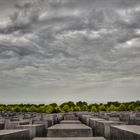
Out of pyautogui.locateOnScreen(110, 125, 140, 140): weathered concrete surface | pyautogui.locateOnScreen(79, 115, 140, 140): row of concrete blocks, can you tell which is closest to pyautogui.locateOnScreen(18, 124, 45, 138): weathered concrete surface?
pyautogui.locateOnScreen(79, 115, 140, 140): row of concrete blocks

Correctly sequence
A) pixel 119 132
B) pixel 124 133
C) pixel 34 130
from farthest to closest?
pixel 34 130 < pixel 119 132 < pixel 124 133

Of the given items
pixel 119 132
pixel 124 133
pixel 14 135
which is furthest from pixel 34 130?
pixel 124 133

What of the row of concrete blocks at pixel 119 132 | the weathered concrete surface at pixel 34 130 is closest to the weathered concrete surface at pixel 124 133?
the row of concrete blocks at pixel 119 132

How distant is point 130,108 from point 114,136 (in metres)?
91.0

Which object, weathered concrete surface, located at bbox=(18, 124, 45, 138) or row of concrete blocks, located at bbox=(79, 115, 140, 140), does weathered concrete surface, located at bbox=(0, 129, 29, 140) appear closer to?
weathered concrete surface, located at bbox=(18, 124, 45, 138)

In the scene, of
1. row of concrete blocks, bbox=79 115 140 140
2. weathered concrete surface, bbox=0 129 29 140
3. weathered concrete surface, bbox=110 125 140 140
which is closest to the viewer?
weathered concrete surface, bbox=110 125 140 140

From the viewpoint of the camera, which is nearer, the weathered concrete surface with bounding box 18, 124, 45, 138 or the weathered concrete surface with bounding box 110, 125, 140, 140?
the weathered concrete surface with bounding box 110, 125, 140, 140

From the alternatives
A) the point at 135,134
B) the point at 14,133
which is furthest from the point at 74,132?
the point at 135,134

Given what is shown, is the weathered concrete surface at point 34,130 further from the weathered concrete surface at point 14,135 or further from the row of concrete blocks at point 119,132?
the row of concrete blocks at point 119,132

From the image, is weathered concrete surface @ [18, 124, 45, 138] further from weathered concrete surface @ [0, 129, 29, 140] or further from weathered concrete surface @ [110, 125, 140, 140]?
weathered concrete surface @ [110, 125, 140, 140]

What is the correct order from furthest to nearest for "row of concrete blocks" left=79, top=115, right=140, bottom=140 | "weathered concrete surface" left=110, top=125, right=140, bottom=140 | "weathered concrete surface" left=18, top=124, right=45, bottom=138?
"weathered concrete surface" left=18, top=124, right=45, bottom=138 → "row of concrete blocks" left=79, top=115, right=140, bottom=140 → "weathered concrete surface" left=110, top=125, right=140, bottom=140

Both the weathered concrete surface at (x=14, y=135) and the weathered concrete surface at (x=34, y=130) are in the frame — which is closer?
the weathered concrete surface at (x=14, y=135)

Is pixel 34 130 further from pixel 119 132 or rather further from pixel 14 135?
pixel 119 132

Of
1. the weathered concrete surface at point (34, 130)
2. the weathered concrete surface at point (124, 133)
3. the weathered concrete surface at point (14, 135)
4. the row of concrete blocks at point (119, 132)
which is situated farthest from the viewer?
the weathered concrete surface at point (34, 130)
